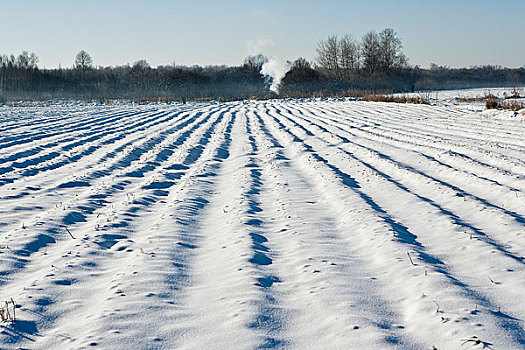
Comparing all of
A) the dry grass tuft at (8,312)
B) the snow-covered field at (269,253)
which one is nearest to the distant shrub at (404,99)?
the snow-covered field at (269,253)

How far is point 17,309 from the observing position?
3518 millimetres

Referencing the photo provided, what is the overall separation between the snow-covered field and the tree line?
2085 inches

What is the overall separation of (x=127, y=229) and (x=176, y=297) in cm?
212

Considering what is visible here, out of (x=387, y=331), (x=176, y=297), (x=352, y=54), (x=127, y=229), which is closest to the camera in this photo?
(x=387, y=331)

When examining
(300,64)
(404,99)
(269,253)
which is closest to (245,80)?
(300,64)

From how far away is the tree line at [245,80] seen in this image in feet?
210

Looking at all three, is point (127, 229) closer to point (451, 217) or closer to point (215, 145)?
point (451, 217)

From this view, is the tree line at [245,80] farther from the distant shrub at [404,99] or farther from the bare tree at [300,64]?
the distant shrub at [404,99]

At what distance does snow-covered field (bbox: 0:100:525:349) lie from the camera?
3.19 meters

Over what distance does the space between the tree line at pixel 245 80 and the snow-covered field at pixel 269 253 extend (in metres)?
53.0

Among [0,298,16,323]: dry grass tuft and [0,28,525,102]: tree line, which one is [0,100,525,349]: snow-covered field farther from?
[0,28,525,102]: tree line

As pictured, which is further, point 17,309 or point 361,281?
point 361,281

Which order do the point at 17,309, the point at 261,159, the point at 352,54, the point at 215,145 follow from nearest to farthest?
the point at 17,309, the point at 261,159, the point at 215,145, the point at 352,54

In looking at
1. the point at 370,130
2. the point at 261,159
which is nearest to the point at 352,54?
the point at 370,130
